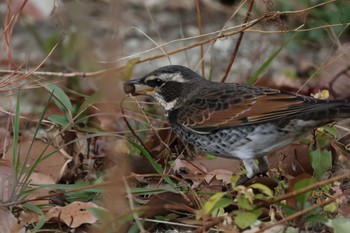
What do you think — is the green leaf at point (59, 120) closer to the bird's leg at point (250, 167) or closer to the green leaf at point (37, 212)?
the green leaf at point (37, 212)

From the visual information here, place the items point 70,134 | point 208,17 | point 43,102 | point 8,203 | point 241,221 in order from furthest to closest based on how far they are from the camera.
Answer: point 208,17
point 43,102
point 70,134
point 8,203
point 241,221

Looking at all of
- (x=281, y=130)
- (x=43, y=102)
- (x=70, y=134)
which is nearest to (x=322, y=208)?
(x=281, y=130)

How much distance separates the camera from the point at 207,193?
215 inches

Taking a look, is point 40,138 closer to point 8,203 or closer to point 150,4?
point 8,203

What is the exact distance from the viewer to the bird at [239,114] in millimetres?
5484

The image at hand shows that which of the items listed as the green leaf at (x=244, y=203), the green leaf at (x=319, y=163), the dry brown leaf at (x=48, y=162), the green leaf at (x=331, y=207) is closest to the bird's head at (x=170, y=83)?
the dry brown leaf at (x=48, y=162)

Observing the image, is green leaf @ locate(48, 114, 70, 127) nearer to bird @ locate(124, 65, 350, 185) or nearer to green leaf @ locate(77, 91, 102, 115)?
green leaf @ locate(77, 91, 102, 115)

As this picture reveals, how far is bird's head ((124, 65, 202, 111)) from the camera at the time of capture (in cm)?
634

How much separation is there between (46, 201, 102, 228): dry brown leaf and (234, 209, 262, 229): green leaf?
107 centimetres

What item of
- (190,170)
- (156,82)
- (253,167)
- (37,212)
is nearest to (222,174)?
(190,170)

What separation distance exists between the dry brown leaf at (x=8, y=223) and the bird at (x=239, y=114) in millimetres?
1443

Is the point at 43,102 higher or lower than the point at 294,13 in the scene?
lower

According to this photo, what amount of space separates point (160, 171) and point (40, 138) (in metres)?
1.40

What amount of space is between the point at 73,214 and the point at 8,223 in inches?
15.6
